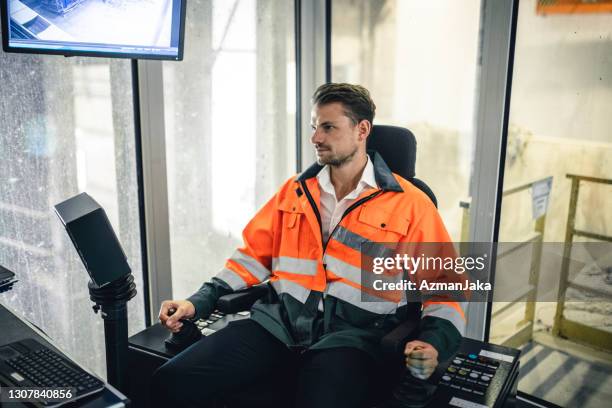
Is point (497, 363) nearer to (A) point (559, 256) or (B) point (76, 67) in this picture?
(A) point (559, 256)

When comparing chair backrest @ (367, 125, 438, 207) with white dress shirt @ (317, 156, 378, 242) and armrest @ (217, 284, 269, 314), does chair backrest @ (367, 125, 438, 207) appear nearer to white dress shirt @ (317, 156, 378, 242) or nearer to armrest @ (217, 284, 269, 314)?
white dress shirt @ (317, 156, 378, 242)

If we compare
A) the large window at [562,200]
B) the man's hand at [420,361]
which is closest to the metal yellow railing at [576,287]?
the large window at [562,200]

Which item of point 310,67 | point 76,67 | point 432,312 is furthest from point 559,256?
point 76,67

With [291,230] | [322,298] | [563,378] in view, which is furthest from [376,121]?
[563,378]

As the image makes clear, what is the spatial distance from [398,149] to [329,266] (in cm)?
49

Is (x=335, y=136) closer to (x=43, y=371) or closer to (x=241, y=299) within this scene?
(x=241, y=299)

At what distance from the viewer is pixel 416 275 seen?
177 cm

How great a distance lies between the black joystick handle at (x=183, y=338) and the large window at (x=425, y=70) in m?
1.39

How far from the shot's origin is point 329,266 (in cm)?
185

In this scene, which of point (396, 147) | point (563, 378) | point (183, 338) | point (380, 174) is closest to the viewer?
point (183, 338)

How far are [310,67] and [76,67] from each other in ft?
4.17

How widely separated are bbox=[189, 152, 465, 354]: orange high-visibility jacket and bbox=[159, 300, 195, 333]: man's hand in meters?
0.05

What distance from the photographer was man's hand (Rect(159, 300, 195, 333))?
1.73 m

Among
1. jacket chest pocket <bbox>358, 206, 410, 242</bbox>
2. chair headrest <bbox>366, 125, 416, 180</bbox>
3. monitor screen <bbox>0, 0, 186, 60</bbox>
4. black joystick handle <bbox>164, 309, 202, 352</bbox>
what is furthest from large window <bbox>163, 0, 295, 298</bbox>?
jacket chest pocket <bbox>358, 206, 410, 242</bbox>
